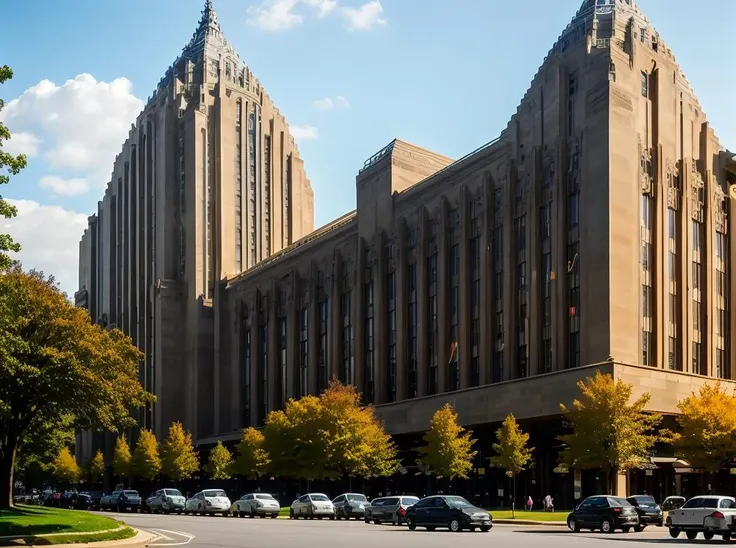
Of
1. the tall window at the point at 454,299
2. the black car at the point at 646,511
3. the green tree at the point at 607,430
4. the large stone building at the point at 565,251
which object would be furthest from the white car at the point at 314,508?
the black car at the point at 646,511

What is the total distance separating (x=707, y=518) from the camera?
1382 inches

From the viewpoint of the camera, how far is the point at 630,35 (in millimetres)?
66125

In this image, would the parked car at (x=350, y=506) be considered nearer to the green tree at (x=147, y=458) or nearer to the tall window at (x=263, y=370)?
the tall window at (x=263, y=370)

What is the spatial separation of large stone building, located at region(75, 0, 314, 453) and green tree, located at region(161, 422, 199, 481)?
1068 cm

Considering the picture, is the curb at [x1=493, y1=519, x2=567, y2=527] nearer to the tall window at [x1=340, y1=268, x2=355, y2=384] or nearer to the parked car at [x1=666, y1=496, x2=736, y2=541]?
the parked car at [x1=666, y1=496, x2=736, y2=541]

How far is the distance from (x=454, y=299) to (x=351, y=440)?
13.6 meters

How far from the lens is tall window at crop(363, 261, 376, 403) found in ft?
284

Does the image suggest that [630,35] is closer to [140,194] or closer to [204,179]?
[204,179]

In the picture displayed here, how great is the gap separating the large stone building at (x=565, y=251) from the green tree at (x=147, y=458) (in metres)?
31.9

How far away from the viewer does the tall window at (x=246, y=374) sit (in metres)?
110

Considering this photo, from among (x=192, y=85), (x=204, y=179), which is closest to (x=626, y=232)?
(x=204, y=179)

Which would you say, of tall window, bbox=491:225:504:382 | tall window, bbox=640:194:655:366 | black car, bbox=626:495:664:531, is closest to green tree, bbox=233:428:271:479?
tall window, bbox=491:225:504:382

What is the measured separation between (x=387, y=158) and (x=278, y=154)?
48948mm

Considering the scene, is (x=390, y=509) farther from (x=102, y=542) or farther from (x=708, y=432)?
(x=102, y=542)
